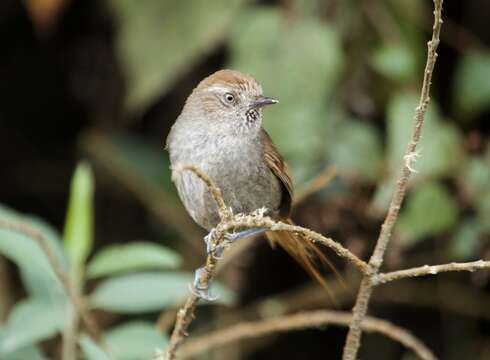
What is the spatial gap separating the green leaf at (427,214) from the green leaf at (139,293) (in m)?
1.22

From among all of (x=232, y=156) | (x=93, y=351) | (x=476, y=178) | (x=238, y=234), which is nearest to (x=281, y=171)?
(x=232, y=156)

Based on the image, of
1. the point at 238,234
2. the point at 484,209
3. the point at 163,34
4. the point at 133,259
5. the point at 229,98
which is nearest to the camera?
the point at 238,234

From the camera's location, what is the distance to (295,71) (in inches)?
159

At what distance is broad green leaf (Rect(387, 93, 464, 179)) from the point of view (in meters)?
3.91

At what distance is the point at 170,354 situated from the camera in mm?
1973

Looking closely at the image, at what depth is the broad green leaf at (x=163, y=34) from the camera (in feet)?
13.6

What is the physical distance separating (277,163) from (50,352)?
197 centimetres

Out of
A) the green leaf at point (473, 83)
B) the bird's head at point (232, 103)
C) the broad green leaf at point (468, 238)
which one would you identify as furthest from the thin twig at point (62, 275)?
the green leaf at point (473, 83)

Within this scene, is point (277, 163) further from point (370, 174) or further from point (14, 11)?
point (14, 11)

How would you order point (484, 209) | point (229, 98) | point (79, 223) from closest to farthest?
point (79, 223), point (229, 98), point (484, 209)

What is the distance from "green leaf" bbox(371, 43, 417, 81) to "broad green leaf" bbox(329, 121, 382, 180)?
30cm

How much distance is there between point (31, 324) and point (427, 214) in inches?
76.3

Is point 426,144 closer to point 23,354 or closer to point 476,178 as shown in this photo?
point 476,178

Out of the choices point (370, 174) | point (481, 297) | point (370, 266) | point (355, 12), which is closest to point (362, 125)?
point (370, 174)
